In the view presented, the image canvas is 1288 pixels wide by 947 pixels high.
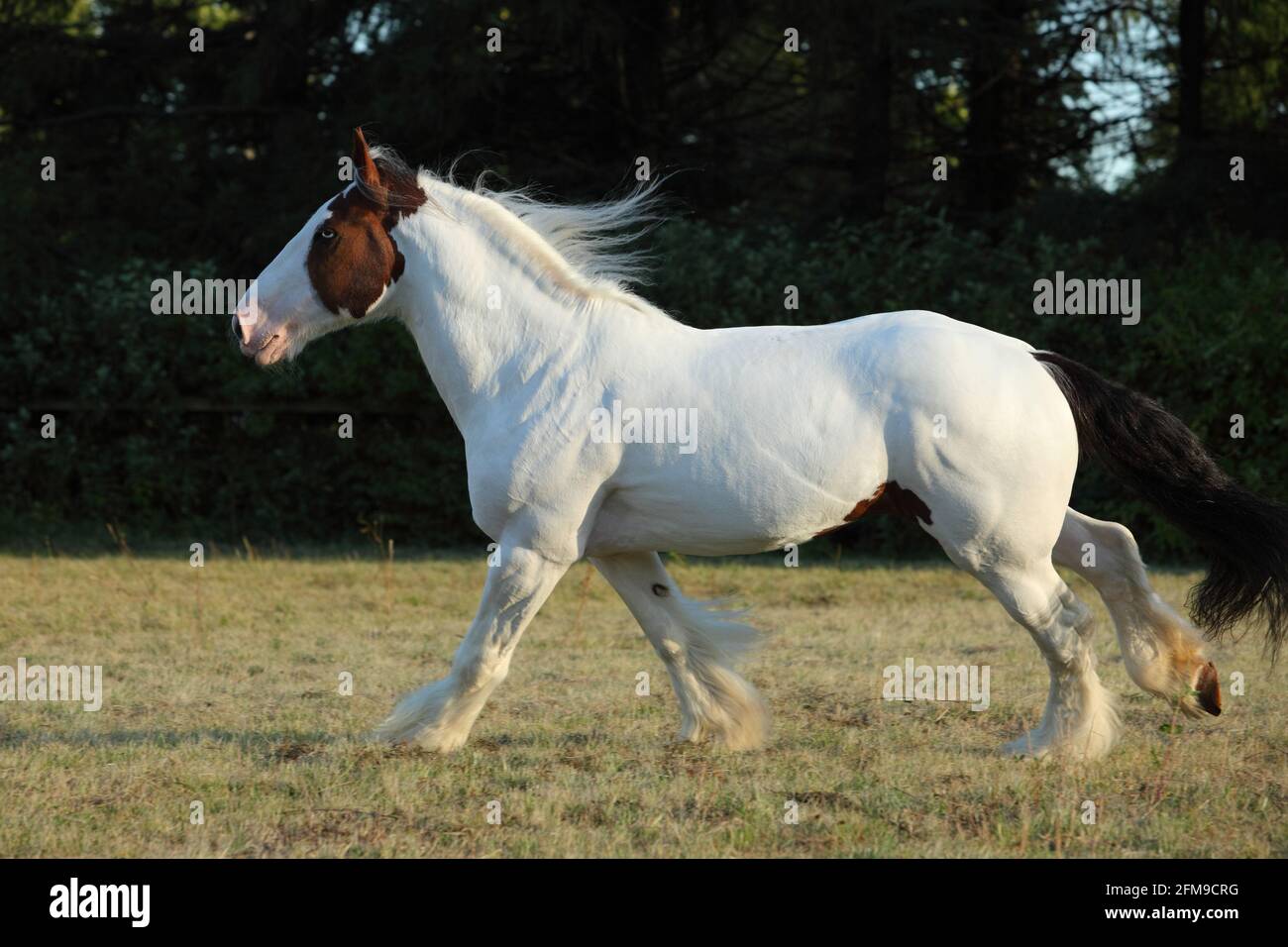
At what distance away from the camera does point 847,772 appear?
4.84 metres

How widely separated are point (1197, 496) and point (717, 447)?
1818 mm

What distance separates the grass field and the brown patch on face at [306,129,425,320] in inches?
66.4

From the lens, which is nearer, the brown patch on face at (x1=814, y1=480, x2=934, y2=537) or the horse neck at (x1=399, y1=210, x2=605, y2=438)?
the brown patch on face at (x1=814, y1=480, x2=934, y2=537)

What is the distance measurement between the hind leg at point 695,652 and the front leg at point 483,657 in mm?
443

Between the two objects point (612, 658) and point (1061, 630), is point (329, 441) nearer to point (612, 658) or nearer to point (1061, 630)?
point (612, 658)

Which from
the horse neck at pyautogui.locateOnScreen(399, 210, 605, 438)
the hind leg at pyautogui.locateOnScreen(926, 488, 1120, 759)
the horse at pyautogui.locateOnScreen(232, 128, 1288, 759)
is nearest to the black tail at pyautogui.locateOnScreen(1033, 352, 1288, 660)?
the horse at pyautogui.locateOnScreen(232, 128, 1288, 759)

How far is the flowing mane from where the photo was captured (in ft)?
16.7

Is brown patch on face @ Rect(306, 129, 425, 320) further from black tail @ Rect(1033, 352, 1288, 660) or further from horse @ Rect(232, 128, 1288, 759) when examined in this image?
black tail @ Rect(1033, 352, 1288, 660)

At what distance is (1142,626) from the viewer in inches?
200

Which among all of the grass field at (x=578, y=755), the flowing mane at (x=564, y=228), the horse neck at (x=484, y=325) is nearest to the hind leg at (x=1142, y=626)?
the grass field at (x=578, y=755)

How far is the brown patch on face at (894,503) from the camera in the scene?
15.6 ft

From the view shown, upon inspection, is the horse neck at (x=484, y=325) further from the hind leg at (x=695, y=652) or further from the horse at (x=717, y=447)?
the hind leg at (x=695, y=652)

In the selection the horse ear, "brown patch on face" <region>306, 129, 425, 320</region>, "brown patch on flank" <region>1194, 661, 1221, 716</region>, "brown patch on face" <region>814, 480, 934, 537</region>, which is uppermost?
the horse ear

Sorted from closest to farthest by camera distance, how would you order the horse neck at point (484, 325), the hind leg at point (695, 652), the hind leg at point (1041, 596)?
the hind leg at point (1041, 596)
the horse neck at point (484, 325)
the hind leg at point (695, 652)
